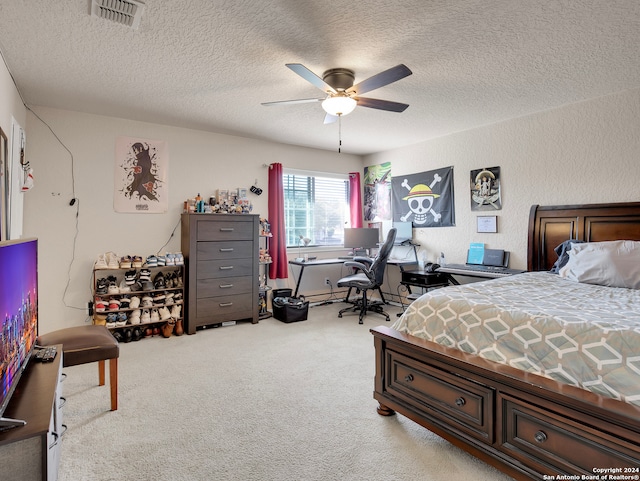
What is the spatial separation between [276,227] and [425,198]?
2215mm

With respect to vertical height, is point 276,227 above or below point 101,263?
above

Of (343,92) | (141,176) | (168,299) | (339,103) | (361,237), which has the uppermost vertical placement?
(343,92)

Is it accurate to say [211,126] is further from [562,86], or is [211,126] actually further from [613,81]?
[613,81]

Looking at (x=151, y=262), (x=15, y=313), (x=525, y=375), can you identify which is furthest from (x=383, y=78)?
(x=151, y=262)

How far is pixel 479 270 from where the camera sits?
389 centimetres

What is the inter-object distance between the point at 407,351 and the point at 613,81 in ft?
9.78

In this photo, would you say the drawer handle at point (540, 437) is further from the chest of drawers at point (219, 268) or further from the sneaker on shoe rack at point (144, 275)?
the sneaker on shoe rack at point (144, 275)

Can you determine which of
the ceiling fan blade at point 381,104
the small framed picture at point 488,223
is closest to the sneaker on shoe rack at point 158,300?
the ceiling fan blade at point 381,104

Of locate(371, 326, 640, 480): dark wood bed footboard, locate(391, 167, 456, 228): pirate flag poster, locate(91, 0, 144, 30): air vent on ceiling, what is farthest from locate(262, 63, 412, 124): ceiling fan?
locate(391, 167, 456, 228): pirate flag poster

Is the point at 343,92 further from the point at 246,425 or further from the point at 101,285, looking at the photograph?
the point at 101,285

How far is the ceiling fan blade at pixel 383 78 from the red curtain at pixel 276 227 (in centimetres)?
240

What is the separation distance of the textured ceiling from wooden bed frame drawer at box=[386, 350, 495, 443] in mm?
2076

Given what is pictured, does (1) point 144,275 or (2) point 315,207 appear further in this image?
(2) point 315,207

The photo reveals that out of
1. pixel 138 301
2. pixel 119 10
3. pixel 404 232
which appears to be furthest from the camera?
pixel 404 232
